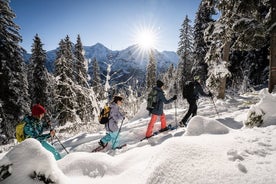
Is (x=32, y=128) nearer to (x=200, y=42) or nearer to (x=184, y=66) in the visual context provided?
(x=200, y=42)

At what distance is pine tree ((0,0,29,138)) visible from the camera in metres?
17.2

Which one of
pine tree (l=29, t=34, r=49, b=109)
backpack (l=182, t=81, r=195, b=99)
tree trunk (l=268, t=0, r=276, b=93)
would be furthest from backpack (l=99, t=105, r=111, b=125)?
pine tree (l=29, t=34, r=49, b=109)

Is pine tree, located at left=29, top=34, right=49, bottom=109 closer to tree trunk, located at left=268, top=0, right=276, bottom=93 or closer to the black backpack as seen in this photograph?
the black backpack

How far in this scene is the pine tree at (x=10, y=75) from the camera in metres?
17.2

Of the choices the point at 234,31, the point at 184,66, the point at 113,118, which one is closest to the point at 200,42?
the point at 184,66

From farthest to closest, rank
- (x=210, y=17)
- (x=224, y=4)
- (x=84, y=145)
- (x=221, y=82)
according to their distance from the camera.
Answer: (x=210, y=17) → (x=221, y=82) → (x=224, y=4) → (x=84, y=145)

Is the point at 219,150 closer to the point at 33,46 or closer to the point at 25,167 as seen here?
the point at 25,167

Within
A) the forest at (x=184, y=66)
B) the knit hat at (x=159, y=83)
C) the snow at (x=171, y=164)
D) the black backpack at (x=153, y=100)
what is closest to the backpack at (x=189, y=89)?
the knit hat at (x=159, y=83)

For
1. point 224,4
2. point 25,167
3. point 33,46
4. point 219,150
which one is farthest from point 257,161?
point 33,46

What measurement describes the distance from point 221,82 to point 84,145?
892 centimetres

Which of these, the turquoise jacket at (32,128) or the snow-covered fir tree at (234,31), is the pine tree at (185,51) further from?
the turquoise jacket at (32,128)

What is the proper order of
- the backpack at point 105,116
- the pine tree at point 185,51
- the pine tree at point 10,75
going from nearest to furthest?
the backpack at point 105,116 < the pine tree at point 10,75 < the pine tree at point 185,51

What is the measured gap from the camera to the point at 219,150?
2.73 m

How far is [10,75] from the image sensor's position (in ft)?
57.1
